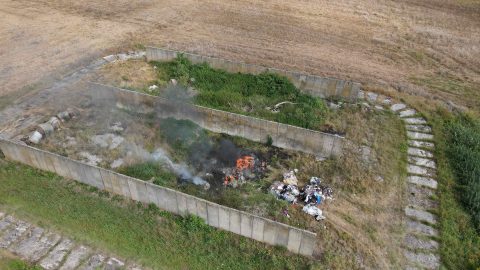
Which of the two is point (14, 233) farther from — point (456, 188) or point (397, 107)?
point (397, 107)

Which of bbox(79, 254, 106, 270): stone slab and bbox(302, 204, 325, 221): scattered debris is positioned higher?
bbox(302, 204, 325, 221): scattered debris

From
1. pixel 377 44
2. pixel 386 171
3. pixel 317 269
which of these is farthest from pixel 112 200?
pixel 377 44

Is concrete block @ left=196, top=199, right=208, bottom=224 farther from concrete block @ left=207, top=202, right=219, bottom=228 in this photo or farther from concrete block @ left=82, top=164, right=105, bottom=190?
concrete block @ left=82, top=164, right=105, bottom=190

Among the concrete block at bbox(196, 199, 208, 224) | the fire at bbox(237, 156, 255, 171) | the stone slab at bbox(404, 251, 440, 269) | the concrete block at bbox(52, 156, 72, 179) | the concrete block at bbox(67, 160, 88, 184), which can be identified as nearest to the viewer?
the stone slab at bbox(404, 251, 440, 269)

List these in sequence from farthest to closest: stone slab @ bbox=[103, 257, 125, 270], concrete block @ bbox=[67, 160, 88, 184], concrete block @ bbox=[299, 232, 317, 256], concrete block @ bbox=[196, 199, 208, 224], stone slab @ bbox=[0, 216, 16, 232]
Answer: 1. concrete block @ bbox=[67, 160, 88, 184]
2. stone slab @ bbox=[0, 216, 16, 232]
3. concrete block @ bbox=[196, 199, 208, 224]
4. stone slab @ bbox=[103, 257, 125, 270]
5. concrete block @ bbox=[299, 232, 317, 256]

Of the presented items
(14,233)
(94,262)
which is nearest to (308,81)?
(94,262)

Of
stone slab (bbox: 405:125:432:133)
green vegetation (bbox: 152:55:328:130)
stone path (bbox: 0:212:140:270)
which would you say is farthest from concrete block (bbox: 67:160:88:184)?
stone slab (bbox: 405:125:432:133)

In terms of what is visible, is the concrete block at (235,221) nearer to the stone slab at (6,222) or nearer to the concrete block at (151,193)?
the concrete block at (151,193)
